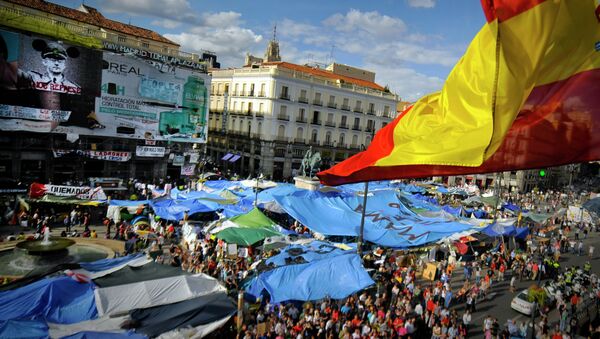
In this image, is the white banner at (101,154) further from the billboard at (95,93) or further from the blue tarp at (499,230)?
the blue tarp at (499,230)

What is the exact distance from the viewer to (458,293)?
1689cm

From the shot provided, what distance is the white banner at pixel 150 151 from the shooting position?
120 feet

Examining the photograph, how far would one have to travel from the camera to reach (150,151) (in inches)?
1471

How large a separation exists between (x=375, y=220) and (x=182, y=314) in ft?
43.1

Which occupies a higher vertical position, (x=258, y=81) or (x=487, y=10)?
(x=258, y=81)

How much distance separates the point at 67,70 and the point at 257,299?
1047 inches

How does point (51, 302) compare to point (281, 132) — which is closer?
point (51, 302)

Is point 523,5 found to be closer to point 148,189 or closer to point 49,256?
point 49,256

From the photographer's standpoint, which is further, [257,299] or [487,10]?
[257,299]

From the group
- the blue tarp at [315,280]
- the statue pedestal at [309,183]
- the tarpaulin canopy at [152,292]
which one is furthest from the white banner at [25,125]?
the blue tarp at [315,280]

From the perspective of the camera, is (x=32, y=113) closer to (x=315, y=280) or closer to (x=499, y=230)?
(x=315, y=280)

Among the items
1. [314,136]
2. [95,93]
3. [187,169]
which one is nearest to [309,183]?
[187,169]

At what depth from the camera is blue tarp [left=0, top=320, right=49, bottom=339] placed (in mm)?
8352

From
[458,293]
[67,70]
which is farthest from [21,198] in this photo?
[458,293]
